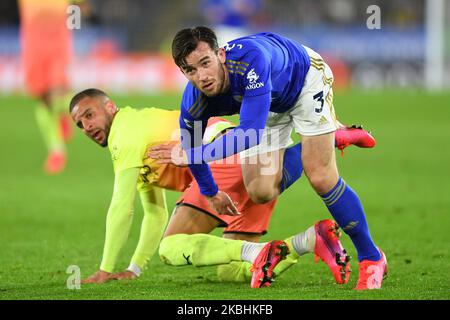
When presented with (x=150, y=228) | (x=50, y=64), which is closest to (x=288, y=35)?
(x=50, y=64)

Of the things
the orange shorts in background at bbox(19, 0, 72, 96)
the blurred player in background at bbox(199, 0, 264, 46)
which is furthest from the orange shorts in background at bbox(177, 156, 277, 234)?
the blurred player in background at bbox(199, 0, 264, 46)

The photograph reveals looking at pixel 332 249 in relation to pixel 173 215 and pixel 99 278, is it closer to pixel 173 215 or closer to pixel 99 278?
pixel 173 215

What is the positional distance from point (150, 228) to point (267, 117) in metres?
1.39

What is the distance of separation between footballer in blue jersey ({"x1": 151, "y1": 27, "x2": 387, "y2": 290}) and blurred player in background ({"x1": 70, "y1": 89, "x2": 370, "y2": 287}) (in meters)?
0.22

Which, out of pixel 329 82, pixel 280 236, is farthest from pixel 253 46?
pixel 280 236

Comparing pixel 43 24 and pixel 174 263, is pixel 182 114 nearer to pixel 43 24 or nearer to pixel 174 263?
pixel 174 263

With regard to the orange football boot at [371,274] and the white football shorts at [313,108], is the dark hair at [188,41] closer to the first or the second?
the white football shorts at [313,108]

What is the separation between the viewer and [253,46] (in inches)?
219

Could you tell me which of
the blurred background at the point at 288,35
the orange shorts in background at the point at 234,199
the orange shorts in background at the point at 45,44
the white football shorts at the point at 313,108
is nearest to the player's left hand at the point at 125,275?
the orange shorts in background at the point at 234,199

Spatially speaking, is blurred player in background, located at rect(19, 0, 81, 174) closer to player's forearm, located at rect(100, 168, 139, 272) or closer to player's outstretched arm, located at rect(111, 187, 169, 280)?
player's outstretched arm, located at rect(111, 187, 169, 280)

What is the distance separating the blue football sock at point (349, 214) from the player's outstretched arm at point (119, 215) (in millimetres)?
1237

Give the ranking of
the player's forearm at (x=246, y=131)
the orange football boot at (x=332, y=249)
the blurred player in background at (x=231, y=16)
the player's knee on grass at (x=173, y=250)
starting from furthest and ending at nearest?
the blurred player in background at (x=231, y=16) → the player's knee on grass at (x=173, y=250) → the orange football boot at (x=332, y=249) → the player's forearm at (x=246, y=131)

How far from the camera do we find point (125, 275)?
21.2 feet

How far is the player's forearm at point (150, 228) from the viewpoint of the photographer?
262 inches
